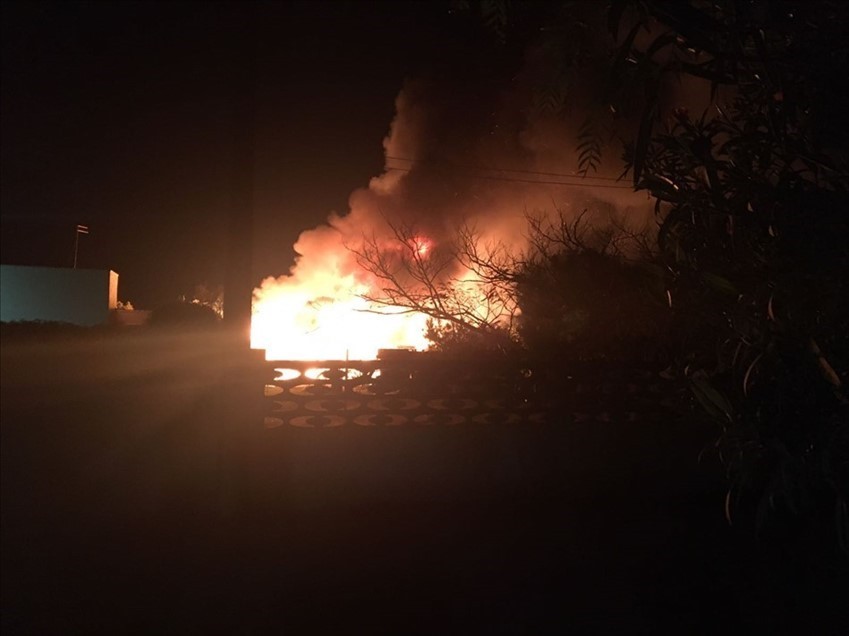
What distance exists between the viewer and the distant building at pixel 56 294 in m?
22.4

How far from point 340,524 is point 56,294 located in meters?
18.9

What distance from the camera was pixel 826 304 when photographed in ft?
9.74

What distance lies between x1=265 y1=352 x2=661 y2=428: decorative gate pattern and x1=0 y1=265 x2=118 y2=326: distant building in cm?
1633

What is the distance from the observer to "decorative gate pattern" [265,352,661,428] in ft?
25.3

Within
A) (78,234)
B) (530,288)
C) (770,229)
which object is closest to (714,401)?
(770,229)

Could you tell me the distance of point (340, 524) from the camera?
265 inches

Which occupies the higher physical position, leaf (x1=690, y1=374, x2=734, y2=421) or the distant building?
the distant building

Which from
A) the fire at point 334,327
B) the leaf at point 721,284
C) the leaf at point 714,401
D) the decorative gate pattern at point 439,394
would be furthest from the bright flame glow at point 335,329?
the leaf at point 721,284

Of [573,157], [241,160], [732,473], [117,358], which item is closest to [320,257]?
[573,157]

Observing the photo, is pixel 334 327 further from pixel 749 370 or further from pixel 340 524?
pixel 749 370

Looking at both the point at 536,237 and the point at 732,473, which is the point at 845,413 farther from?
the point at 536,237

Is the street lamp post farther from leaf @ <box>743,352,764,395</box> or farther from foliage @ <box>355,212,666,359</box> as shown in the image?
leaf @ <box>743,352,764,395</box>

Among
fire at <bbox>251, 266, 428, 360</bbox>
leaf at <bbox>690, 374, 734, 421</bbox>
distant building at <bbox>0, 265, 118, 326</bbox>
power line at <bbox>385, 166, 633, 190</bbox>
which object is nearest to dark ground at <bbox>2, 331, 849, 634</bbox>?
leaf at <bbox>690, 374, 734, 421</bbox>

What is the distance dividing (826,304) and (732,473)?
84cm
